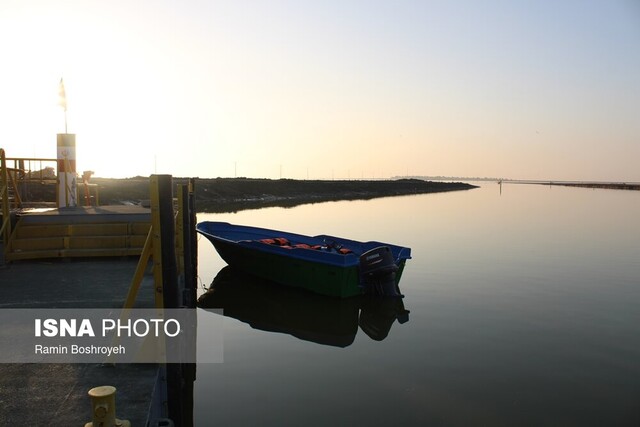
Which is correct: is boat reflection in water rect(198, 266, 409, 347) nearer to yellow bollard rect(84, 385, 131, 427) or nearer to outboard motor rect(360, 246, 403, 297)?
outboard motor rect(360, 246, 403, 297)

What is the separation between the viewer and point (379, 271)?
44.0 ft

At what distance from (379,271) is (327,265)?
4.81 ft

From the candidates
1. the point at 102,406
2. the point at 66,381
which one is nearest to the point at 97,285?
the point at 66,381

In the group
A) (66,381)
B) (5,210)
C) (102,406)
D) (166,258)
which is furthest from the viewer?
(5,210)

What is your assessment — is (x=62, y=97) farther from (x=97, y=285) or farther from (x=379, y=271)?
(x=379, y=271)

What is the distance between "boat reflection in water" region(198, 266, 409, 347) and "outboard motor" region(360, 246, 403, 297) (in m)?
0.34

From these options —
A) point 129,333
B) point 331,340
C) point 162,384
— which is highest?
point 129,333

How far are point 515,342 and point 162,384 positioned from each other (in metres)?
8.25

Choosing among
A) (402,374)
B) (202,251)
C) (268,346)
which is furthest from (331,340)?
(202,251)

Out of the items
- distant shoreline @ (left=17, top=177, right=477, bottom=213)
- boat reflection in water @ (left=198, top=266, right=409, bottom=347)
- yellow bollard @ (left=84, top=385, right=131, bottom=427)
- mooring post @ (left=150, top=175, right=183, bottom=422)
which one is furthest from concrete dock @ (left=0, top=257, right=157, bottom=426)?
distant shoreline @ (left=17, top=177, right=477, bottom=213)

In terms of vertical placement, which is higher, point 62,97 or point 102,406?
point 62,97

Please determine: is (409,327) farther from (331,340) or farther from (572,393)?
(572,393)

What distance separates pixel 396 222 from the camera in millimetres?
39031

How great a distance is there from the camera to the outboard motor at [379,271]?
13.3 metres
